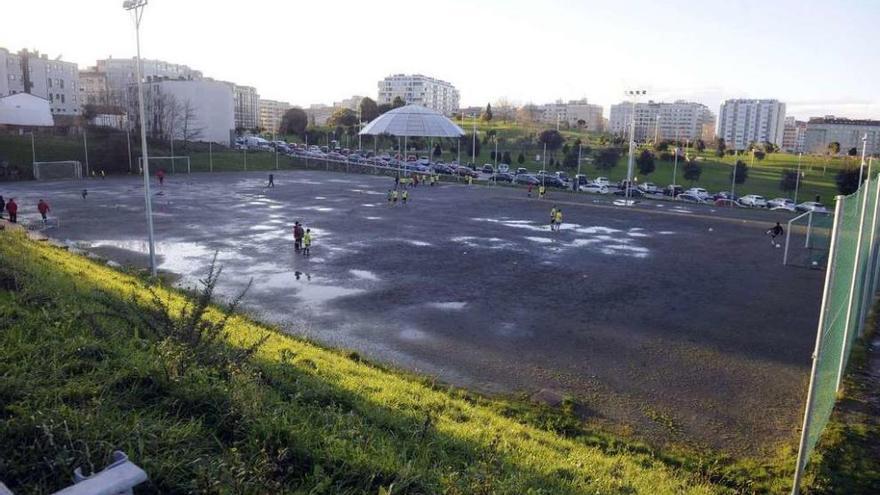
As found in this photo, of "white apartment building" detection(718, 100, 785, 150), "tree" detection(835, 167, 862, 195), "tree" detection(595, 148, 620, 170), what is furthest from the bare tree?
"white apartment building" detection(718, 100, 785, 150)

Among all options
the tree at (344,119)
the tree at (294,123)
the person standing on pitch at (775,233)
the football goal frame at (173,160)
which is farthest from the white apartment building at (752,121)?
the person standing on pitch at (775,233)

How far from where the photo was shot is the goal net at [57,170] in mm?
44469

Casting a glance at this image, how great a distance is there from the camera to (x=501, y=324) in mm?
13172

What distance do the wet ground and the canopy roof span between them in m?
22.4

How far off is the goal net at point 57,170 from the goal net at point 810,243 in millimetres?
48145

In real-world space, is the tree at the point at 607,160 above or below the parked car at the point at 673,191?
above

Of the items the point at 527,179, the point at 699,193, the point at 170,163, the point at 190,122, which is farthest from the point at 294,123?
the point at 699,193

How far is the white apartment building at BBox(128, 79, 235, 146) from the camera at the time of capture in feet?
220

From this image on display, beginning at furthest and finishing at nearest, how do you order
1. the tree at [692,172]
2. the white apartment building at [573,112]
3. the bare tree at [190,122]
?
the white apartment building at [573,112]
the bare tree at [190,122]
the tree at [692,172]

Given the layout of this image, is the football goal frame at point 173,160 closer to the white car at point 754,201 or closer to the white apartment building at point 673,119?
the white car at point 754,201

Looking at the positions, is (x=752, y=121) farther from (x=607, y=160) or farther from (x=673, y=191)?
(x=673, y=191)

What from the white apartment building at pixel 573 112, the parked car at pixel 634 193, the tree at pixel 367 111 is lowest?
the parked car at pixel 634 193

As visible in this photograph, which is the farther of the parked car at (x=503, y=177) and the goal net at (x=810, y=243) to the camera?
the parked car at (x=503, y=177)

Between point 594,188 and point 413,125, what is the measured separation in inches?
685
